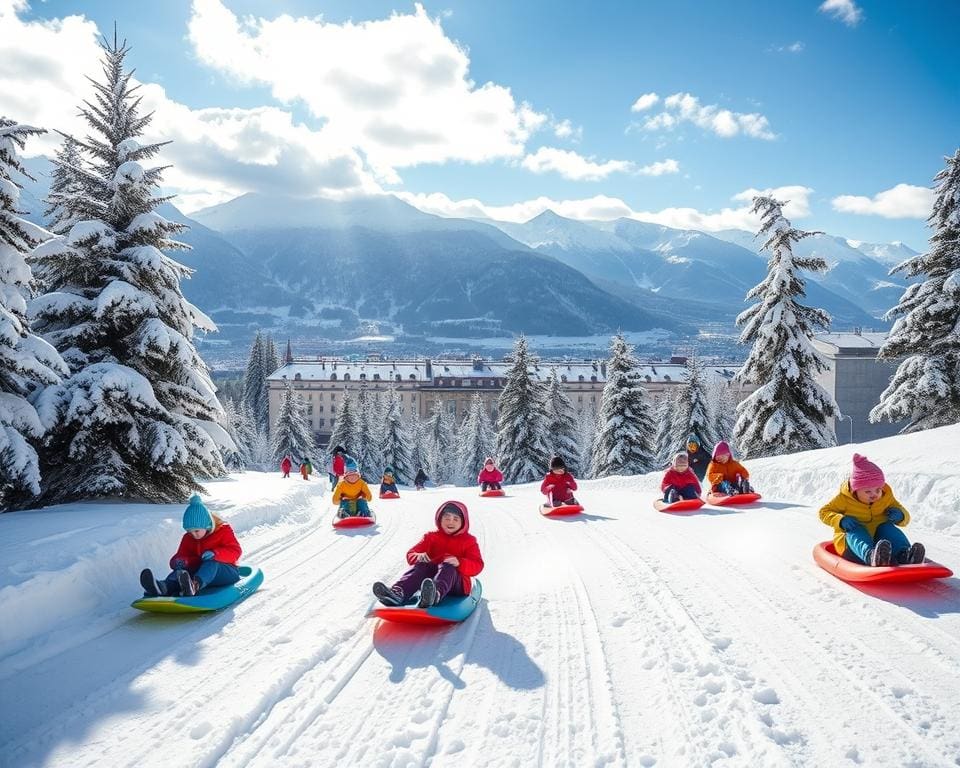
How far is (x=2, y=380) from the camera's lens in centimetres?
997

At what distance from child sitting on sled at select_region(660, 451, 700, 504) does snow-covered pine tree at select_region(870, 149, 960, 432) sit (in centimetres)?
1061

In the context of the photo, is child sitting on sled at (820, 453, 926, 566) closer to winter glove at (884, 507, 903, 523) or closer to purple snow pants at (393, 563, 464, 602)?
winter glove at (884, 507, 903, 523)

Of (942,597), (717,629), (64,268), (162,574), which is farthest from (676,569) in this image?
(64,268)

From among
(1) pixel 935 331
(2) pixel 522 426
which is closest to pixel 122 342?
(1) pixel 935 331

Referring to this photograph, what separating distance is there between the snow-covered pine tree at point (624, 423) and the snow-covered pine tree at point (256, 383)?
232ft

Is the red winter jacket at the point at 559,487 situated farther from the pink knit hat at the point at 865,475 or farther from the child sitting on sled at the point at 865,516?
the pink knit hat at the point at 865,475

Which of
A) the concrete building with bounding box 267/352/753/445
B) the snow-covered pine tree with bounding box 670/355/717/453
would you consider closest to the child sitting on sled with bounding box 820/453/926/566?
the snow-covered pine tree with bounding box 670/355/717/453

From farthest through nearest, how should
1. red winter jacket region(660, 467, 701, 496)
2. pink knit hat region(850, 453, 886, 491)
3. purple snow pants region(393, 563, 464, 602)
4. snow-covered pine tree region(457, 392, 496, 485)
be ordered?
snow-covered pine tree region(457, 392, 496, 485) → red winter jacket region(660, 467, 701, 496) → pink knit hat region(850, 453, 886, 491) → purple snow pants region(393, 563, 464, 602)

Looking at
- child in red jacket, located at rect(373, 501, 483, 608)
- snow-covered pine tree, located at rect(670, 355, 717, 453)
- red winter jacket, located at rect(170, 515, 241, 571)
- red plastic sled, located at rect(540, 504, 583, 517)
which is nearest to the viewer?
child in red jacket, located at rect(373, 501, 483, 608)

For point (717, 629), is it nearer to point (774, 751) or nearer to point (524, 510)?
point (774, 751)

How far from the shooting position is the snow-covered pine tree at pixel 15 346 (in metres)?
9.17

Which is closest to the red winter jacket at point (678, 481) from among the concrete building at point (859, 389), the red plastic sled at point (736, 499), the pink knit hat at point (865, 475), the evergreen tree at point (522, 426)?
the red plastic sled at point (736, 499)

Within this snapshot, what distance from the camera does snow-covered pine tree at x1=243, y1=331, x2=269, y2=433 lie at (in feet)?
302

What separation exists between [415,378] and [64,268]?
96974 mm
